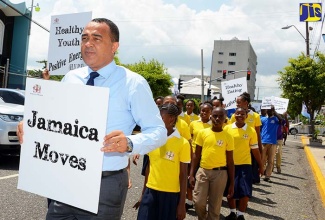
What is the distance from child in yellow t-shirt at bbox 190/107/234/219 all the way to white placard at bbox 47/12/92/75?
6.53 feet

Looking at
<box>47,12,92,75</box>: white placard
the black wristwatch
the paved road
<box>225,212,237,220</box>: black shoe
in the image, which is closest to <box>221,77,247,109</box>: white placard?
the paved road

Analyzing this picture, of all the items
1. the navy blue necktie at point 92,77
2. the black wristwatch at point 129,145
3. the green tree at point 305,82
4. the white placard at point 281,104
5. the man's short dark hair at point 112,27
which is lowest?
the black wristwatch at point 129,145

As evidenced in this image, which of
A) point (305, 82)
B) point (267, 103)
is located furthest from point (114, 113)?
point (305, 82)

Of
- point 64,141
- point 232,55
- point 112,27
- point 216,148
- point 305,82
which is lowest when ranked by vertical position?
point 216,148

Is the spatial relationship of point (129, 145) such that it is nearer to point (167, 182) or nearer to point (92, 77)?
point (92, 77)

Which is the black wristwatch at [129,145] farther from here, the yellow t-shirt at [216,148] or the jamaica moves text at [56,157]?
the yellow t-shirt at [216,148]

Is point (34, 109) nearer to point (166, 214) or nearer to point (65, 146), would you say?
point (65, 146)

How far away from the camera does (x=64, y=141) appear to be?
6.84 ft

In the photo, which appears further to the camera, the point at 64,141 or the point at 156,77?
the point at 156,77

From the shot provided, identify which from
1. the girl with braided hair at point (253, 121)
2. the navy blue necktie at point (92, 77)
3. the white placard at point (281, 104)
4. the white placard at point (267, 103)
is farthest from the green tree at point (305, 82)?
the navy blue necktie at point (92, 77)

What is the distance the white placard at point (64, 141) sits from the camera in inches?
77.7

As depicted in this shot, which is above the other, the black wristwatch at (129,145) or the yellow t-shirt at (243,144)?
the black wristwatch at (129,145)

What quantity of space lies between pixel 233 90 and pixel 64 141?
7814 millimetres

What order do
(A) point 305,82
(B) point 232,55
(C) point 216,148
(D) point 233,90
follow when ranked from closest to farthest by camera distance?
(C) point 216,148
(D) point 233,90
(A) point 305,82
(B) point 232,55
